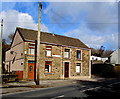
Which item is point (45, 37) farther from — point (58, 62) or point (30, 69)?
point (30, 69)

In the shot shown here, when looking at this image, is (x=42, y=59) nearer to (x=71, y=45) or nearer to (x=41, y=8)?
(x=71, y=45)

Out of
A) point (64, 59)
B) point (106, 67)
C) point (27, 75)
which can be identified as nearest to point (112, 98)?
point (27, 75)

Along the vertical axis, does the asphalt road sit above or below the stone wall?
below

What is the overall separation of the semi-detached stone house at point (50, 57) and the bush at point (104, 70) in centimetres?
557

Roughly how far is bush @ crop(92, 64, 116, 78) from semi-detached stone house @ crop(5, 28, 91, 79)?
18.3ft

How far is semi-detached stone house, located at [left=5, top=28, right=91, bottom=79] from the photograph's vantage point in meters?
21.1

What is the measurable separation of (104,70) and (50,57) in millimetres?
15518

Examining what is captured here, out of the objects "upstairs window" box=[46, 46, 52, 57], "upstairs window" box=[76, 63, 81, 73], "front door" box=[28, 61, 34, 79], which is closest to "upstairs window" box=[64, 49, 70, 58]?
"upstairs window" box=[76, 63, 81, 73]

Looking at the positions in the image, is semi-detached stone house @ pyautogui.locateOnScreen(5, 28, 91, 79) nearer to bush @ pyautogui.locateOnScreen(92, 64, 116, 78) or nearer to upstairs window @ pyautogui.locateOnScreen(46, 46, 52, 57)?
upstairs window @ pyautogui.locateOnScreen(46, 46, 52, 57)

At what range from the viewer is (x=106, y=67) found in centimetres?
3325

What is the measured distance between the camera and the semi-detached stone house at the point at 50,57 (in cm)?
2112

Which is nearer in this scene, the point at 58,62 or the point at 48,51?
the point at 48,51

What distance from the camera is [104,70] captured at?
33031 mm

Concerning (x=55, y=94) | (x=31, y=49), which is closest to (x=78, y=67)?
(x=31, y=49)
